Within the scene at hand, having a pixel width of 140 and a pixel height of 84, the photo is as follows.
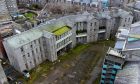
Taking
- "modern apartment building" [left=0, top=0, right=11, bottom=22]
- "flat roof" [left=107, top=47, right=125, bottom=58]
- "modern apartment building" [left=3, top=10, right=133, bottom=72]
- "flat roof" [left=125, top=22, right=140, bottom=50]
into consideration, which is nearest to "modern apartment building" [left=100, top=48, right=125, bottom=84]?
"flat roof" [left=107, top=47, right=125, bottom=58]

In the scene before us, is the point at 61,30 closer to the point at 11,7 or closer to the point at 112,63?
the point at 112,63

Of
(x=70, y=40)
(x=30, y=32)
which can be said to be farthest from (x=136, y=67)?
(x=30, y=32)

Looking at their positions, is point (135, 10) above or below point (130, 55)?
above

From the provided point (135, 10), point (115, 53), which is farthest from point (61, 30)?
point (135, 10)

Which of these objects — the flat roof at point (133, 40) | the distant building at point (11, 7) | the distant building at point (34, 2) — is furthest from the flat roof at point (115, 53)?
the distant building at point (34, 2)

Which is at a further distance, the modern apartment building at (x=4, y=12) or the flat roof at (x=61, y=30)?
the modern apartment building at (x=4, y=12)

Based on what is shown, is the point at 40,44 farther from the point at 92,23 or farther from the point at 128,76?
the point at 128,76

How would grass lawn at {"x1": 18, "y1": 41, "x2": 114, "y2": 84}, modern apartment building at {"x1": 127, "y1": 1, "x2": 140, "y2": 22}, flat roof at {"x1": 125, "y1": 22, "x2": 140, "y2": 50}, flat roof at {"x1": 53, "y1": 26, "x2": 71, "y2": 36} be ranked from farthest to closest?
modern apartment building at {"x1": 127, "y1": 1, "x2": 140, "y2": 22} < flat roof at {"x1": 53, "y1": 26, "x2": 71, "y2": 36} < grass lawn at {"x1": 18, "y1": 41, "x2": 114, "y2": 84} < flat roof at {"x1": 125, "y1": 22, "x2": 140, "y2": 50}

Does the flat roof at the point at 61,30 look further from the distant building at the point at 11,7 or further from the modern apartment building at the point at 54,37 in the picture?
the distant building at the point at 11,7

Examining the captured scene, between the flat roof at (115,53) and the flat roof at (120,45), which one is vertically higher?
the flat roof at (120,45)

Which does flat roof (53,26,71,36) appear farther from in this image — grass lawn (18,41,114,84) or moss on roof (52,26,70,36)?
grass lawn (18,41,114,84)
